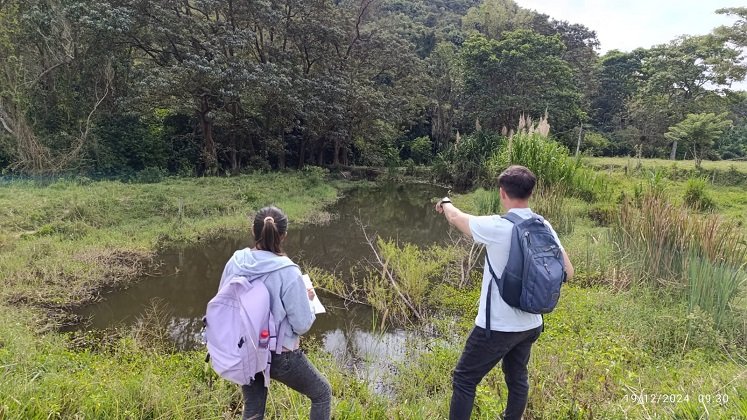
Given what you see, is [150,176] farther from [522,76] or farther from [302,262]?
[522,76]

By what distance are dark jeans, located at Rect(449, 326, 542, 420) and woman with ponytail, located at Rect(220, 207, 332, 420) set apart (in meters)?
0.72

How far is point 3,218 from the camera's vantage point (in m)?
7.22

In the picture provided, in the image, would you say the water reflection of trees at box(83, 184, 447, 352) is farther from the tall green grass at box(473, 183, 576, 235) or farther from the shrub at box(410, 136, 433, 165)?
the shrub at box(410, 136, 433, 165)

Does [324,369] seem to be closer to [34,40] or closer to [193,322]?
[193,322]

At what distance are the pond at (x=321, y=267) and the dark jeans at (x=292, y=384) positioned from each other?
→ 75.2 inches

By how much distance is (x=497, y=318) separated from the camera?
206 centimetres

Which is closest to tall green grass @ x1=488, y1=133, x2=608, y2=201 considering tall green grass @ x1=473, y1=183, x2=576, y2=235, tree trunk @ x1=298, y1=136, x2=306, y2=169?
tall green grass @ x1=473, y1=183, x2=576, y2=235

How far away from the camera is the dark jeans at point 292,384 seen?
2.03m

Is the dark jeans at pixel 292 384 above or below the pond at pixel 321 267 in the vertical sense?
above

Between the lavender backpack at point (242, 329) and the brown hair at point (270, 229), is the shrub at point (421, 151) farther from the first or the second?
the lavender backpack at point (242, 329)

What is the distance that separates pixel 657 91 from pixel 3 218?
73.1 ft

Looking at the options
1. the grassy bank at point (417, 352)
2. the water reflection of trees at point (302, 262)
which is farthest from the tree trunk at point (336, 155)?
the grassy bank at point (417, 352)

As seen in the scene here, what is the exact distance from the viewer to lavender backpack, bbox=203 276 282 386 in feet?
6.22

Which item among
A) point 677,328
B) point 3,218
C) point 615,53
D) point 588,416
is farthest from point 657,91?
point 3,218
